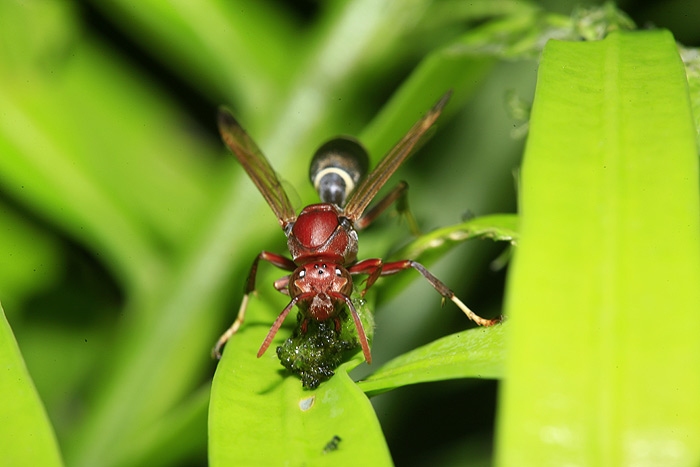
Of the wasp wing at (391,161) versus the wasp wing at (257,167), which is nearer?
the wasp wing at (391,161)

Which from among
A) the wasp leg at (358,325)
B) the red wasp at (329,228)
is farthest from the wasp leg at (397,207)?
the wasp leg at (358,325)

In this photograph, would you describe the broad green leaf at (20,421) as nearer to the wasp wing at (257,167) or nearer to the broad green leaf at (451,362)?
the broad green leaf at (451,362)

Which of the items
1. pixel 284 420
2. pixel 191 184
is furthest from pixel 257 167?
pixel 284 420

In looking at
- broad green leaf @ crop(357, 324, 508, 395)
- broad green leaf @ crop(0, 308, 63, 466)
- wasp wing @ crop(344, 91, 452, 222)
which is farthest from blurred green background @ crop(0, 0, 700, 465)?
broad green leaf @ crop(0, 308, 63, 466)

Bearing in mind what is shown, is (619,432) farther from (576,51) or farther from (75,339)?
(75,339)

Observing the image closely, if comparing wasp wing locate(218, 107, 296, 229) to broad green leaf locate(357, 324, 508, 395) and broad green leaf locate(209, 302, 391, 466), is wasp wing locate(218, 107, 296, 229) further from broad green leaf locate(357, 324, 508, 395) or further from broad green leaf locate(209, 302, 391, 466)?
broad green leaf locate(357, 324, 508, 395)

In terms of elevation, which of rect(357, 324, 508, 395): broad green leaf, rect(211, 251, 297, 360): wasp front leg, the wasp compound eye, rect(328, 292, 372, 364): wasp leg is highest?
the wasp compound eye
